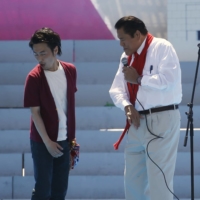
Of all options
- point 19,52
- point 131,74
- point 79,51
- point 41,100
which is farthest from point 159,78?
point 19,52

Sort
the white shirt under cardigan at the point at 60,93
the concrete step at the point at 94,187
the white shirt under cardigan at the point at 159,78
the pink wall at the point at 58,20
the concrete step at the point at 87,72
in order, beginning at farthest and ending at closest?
the pink wall at the point at 58,20, the concrete step at the point at 87,72, the concrete step at the point at 94,187, the white shirt under cardigan at the point at 60,93, the white shirt under cardigan at the point at 159,78

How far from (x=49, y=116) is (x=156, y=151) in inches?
30.3

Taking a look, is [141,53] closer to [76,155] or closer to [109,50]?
[76,155]

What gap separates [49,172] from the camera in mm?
3941

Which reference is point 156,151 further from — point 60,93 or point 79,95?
point 79,95

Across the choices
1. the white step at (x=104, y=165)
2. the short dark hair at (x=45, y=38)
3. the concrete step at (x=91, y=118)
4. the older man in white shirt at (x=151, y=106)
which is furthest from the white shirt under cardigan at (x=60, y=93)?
the concrete step at (x=91, y=118)

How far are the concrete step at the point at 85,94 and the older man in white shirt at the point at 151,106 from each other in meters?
2.59

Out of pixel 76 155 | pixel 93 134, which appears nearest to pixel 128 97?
pixel 76 155

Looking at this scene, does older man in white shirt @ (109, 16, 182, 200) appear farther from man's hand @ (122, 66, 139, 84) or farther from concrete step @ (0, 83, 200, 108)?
concrete step @ (0, 83, 200, 108)

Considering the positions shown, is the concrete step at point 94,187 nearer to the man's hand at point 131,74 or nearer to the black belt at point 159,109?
the black belt at point 159,109

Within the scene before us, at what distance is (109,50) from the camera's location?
6.90m

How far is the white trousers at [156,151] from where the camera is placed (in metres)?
3.82

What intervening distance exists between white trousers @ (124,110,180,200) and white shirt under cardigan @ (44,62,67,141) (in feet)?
1.54

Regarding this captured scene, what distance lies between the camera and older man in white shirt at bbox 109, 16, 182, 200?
3809mm
